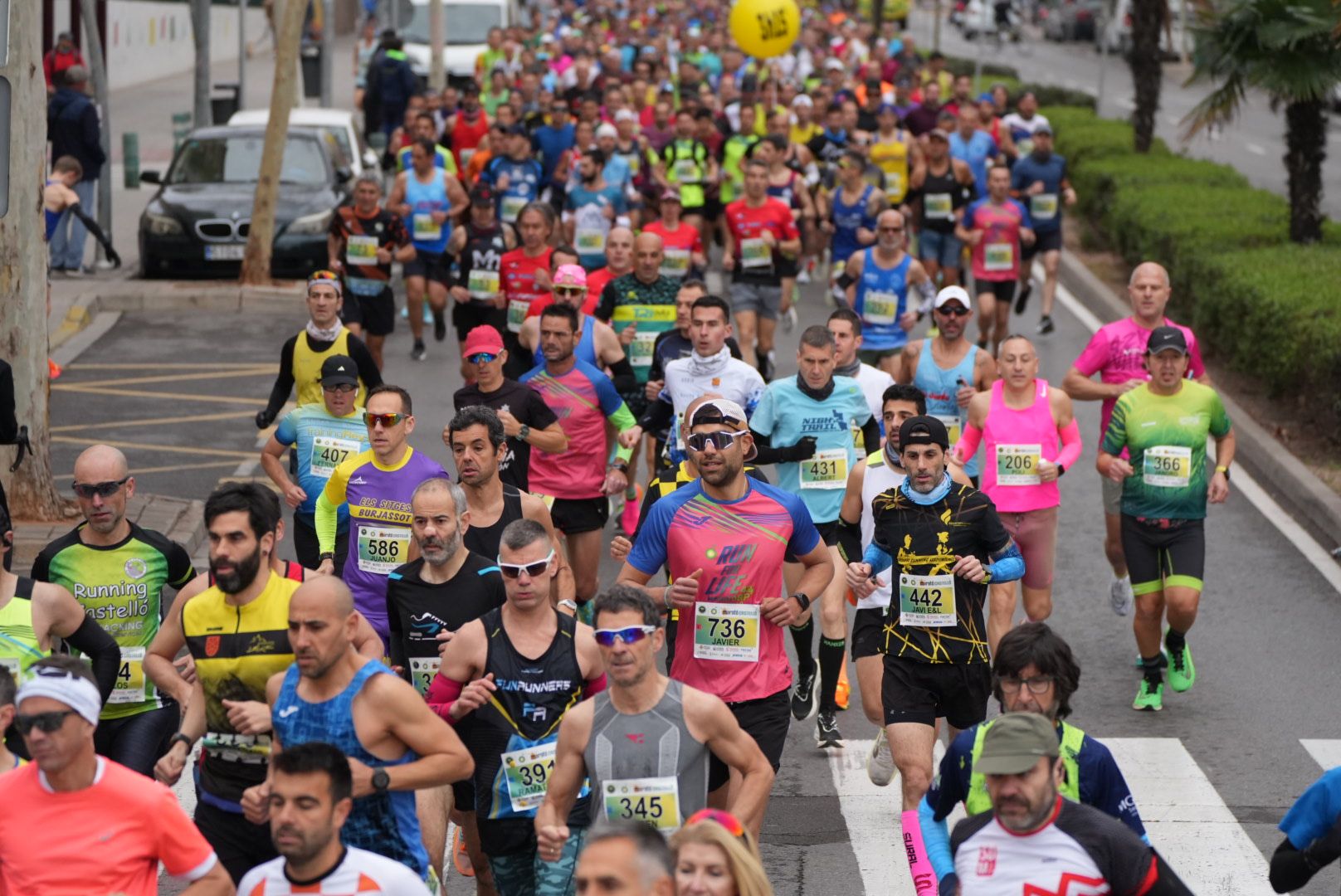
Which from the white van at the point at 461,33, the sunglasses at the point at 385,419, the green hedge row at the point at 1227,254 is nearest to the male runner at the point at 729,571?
the sunglasses at the point at 385,419

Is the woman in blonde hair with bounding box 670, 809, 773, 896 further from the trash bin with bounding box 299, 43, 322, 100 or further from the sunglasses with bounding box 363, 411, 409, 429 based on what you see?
the trash bin with bounding box 299, 43, 322, 100

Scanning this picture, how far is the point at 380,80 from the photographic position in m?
32.7

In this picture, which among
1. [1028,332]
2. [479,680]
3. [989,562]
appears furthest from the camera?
[1028,332]

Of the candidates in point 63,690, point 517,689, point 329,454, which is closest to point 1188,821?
point 517,689

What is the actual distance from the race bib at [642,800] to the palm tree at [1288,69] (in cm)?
1452

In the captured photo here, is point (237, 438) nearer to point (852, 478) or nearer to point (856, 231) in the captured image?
point (856, 231)

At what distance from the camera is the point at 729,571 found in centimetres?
809

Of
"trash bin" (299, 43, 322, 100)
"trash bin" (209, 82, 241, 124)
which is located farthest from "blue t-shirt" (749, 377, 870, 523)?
"trash bin" (299, 43, 322, 100)

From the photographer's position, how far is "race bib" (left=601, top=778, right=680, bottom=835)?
21.1 ft

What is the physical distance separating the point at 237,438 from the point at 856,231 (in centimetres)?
585

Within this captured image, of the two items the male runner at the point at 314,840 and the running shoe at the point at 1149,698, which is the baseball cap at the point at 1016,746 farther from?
the running shoe at the point at 1149,698

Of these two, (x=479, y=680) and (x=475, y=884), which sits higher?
(x=479, y=680)

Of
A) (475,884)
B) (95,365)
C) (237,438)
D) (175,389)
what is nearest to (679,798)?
(475,884)

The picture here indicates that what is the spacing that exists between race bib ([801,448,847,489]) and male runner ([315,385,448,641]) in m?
2.10
